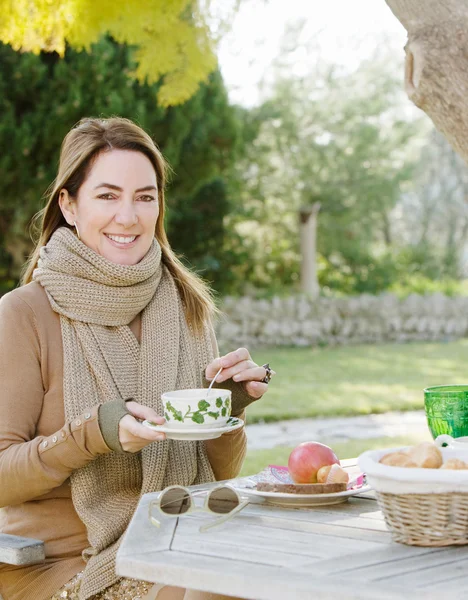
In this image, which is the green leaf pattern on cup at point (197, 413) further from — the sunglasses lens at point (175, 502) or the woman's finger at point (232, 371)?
the woman's finger at point (232, 371)

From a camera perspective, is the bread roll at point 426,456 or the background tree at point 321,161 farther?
the background tree at point 321,161

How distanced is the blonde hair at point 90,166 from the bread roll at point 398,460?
3.84 feet

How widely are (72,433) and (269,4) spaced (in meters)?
2.92

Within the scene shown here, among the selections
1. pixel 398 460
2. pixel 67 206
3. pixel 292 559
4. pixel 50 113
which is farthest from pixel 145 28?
pixel 50 113

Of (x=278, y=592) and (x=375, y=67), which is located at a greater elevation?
(x=375, y=67)

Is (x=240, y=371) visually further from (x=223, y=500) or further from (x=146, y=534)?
(x=146, y=534)

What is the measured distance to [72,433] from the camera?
2.03 meters

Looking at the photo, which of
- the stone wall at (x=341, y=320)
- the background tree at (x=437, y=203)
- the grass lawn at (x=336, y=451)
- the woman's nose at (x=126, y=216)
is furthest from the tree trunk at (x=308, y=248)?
the woman's nose at (x=126, y=216)

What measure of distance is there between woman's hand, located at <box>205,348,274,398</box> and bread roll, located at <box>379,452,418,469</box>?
73 cm

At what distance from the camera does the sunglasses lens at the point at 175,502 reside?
5.83ft

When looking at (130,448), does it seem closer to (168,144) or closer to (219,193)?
(168,144)

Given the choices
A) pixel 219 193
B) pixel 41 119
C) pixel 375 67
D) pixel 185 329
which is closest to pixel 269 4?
pixel 185 329

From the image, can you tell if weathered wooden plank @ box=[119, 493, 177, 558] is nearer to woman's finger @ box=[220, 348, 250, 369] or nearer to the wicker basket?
the wicker basket

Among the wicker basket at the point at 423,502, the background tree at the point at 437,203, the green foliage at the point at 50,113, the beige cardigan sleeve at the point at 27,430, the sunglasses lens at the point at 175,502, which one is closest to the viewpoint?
the wicker basket at the point at 423,502
